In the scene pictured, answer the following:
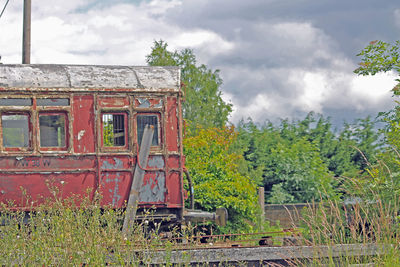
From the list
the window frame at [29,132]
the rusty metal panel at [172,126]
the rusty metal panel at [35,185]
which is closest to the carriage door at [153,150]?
the rusty metal panel at [172,126]

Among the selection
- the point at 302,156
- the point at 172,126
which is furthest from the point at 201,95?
the point at 172,126

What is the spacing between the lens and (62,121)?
10727mm

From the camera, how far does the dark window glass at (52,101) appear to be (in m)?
10.7

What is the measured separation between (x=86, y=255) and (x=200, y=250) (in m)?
1.71

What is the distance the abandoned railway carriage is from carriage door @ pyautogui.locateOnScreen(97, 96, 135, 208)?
0.02 metres

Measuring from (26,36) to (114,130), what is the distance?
5.63 meters

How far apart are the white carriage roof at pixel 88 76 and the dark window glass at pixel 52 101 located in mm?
244

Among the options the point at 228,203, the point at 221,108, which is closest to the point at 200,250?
the point at 228,203

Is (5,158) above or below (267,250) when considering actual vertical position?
above

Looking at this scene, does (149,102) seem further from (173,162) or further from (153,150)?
(173,162)

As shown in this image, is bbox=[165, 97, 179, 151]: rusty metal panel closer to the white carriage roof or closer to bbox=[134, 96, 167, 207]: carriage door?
bbox=[134, 96, 167, 207]: carriage door

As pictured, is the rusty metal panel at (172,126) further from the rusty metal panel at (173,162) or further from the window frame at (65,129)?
the window frame at (65,129)

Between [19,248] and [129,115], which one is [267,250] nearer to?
[19,248]

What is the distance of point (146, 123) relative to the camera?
11133 mm
